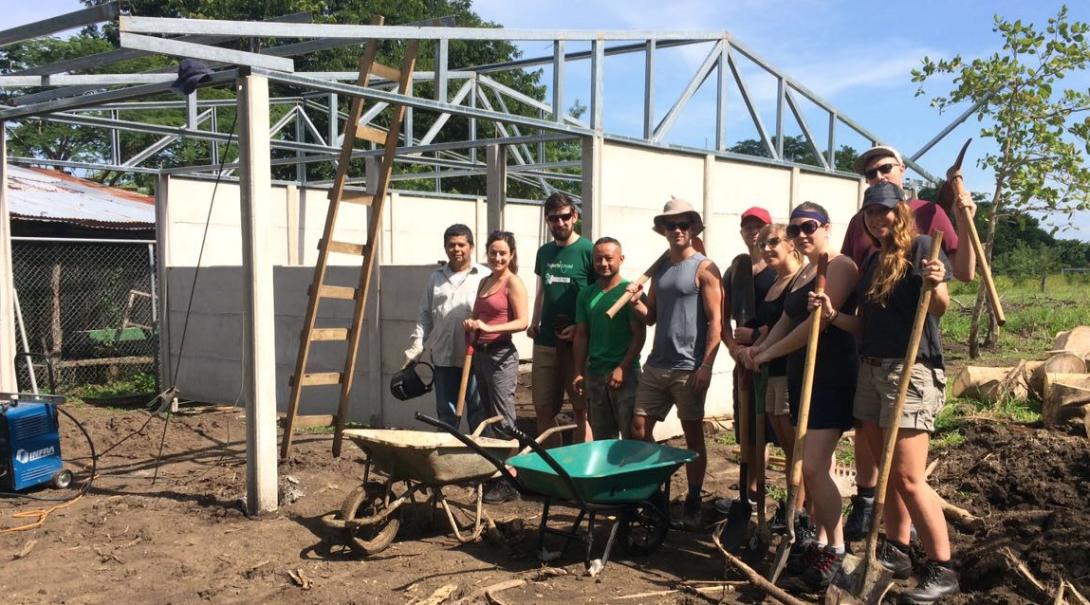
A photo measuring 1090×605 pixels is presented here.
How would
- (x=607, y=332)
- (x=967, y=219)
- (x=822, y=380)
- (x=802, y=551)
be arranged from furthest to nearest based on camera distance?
(x=607, y=332) < (x=802, y=551) < (x=822, y=380) < (x=967, y=219)

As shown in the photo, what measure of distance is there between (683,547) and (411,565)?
148cm

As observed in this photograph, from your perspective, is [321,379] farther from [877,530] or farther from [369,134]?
[877,530]

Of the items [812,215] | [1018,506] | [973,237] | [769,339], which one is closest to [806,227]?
[812,215]

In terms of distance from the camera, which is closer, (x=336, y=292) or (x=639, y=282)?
(x=639, y=282)

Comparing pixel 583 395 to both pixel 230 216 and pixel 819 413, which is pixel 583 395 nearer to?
pixel 819 413

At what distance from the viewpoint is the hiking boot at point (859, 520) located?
15.6 ft

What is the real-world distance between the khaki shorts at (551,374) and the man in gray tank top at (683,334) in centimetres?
82

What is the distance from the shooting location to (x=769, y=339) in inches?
168

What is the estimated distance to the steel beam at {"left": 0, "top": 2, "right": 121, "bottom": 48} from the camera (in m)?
5.08

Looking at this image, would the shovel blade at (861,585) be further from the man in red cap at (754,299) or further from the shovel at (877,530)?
the man in red cap at (754,299)

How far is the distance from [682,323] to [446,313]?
195cm

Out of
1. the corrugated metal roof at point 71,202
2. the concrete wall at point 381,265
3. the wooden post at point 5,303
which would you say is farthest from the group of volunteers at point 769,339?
the corrugated metal roof at point 71,202

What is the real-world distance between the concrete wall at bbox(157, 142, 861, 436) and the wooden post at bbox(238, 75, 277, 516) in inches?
97.9

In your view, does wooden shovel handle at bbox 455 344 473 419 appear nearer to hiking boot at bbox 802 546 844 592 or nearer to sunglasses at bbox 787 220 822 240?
sunglasses at bbox 787 220 822 240
